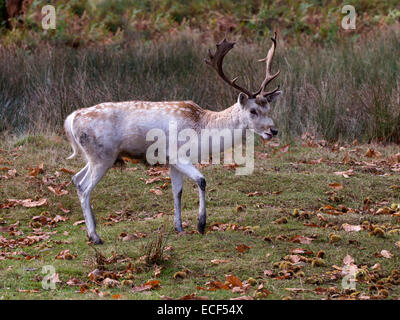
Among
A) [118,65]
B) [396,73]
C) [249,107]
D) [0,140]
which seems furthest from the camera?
[118,65]

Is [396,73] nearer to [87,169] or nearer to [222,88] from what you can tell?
[222,88]

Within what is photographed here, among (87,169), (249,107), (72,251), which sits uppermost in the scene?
(249,107)

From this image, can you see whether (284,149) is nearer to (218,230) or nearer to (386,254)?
(218,230)

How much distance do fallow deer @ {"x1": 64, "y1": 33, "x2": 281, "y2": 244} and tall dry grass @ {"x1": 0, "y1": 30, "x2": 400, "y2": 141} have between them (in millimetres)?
4424

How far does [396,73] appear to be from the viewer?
1291cm

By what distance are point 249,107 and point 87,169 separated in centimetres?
197

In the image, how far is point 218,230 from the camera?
7605 mm

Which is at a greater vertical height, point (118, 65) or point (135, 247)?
point (118, 65)

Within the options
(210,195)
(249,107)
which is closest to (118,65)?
(210,195)

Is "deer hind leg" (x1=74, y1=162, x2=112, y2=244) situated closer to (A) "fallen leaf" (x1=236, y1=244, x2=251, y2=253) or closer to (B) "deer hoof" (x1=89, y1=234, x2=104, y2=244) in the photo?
(B) "deer hoof" (x1=89, y1=234, x2=104, y2=244)

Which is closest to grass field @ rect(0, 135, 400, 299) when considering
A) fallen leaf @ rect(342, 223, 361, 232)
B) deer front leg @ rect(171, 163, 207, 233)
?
fallen leaf @ rect(342, 223, 361, 232)

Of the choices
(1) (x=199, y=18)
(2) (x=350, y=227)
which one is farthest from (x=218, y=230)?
(1) (x=199, y=18)

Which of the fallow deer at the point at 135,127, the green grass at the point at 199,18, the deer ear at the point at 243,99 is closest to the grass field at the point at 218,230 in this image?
the fallow deer at the point at 135,127

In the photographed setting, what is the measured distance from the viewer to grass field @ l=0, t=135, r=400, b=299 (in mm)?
6000
